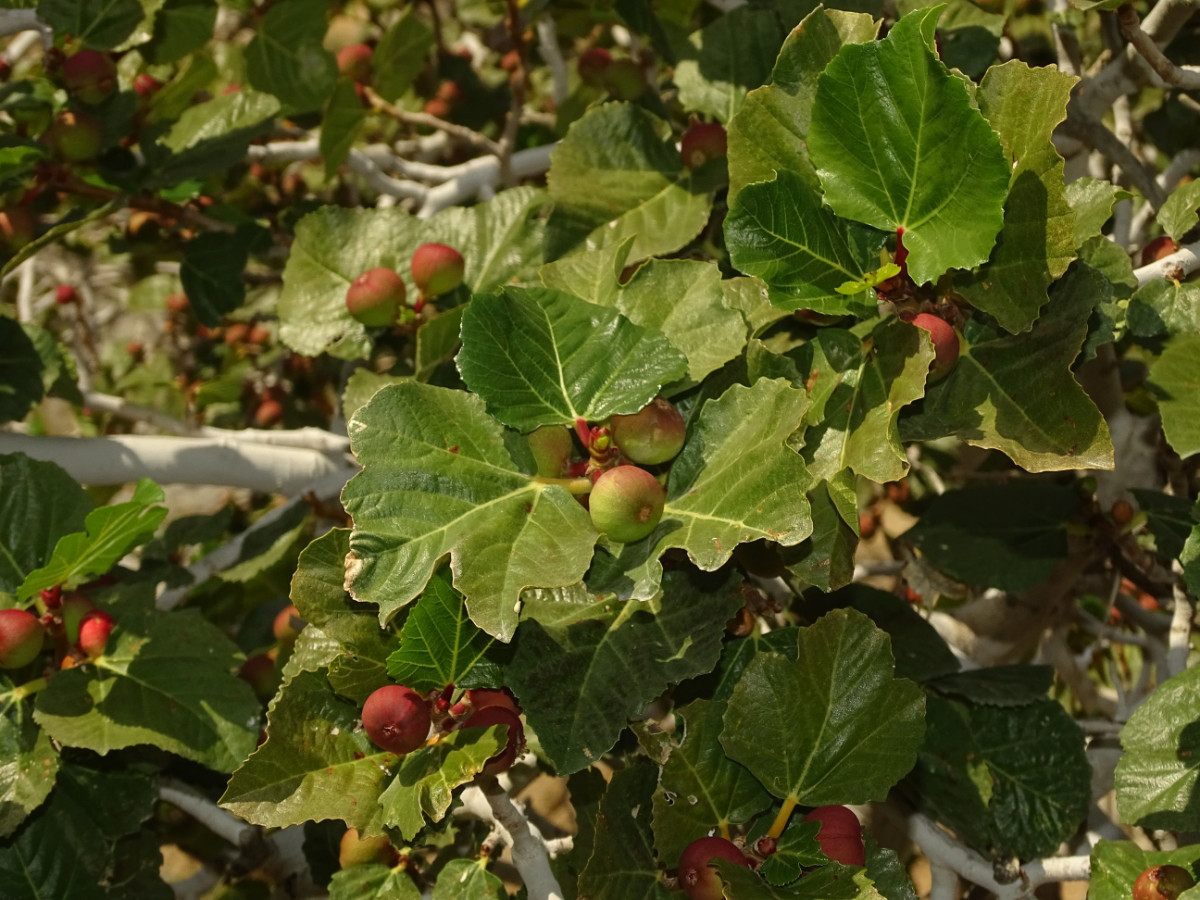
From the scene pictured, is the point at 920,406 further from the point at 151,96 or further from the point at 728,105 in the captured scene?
the point at 151,96

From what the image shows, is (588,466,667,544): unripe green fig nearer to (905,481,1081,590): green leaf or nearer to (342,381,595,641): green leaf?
(342,381,595,641): green leaf

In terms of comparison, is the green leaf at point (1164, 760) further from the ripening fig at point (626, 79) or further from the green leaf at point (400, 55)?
the green leaf at point (400, 55)

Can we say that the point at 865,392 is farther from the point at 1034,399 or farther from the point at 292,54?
the point at 292,54

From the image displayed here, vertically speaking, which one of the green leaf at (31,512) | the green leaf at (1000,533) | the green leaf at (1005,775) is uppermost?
the green leaf at (31,512)

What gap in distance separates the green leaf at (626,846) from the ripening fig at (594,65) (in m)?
1.44

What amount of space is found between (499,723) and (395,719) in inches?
4.3

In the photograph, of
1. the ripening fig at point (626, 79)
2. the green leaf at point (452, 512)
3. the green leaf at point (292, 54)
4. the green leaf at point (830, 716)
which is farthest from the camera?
the green leaf at point (292, 54)

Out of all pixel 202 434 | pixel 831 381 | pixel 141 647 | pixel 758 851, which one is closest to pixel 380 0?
pixel 202 434

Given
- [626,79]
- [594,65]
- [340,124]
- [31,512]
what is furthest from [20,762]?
[594,65]

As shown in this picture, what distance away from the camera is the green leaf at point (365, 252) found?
62.0 inches

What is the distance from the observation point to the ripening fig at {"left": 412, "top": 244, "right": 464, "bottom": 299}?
4.84 ft

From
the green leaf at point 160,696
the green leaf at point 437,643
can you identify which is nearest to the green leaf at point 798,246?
the green leaf at point 437,643

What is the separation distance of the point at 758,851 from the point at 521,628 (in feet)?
1.19

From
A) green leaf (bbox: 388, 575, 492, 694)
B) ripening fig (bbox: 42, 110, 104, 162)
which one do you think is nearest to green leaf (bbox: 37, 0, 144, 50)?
ripening fig (bbox: 42, 110, 104, 162)
